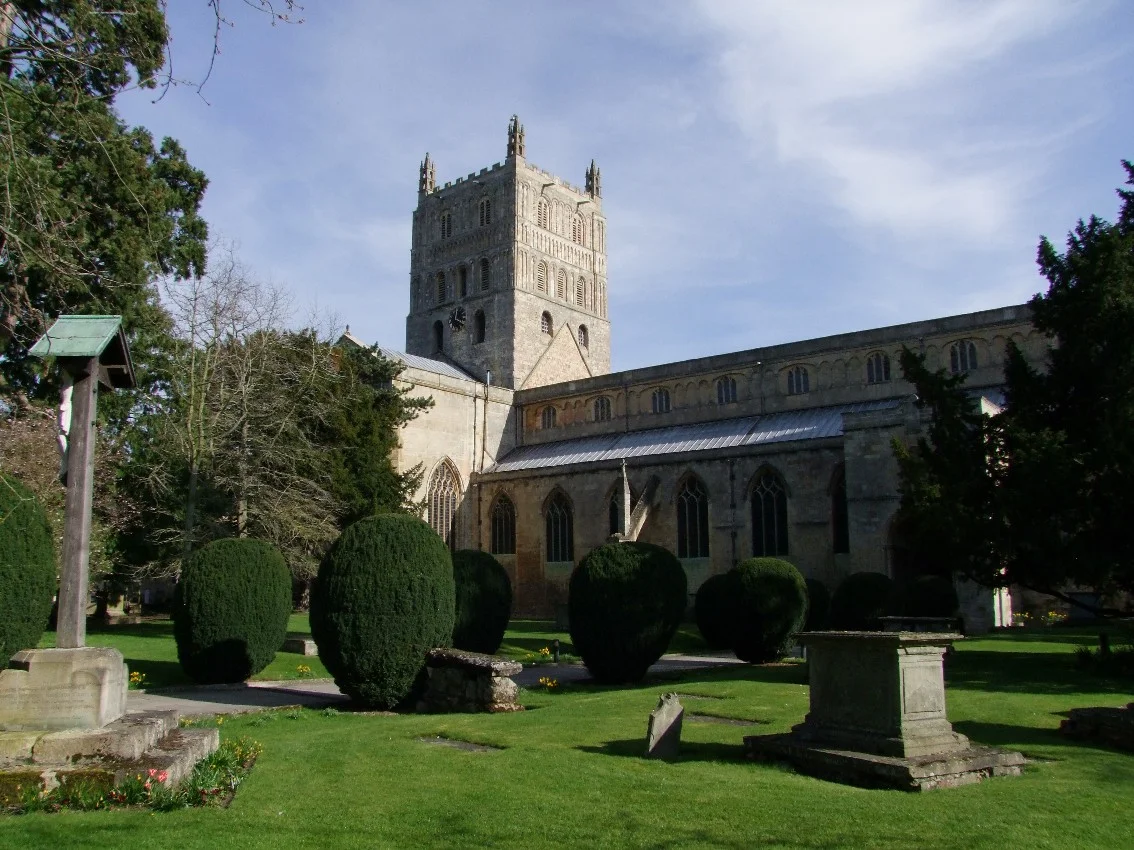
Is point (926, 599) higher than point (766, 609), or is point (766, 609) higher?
point (926, 599)

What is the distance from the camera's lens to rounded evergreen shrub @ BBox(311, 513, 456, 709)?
42.9 ft

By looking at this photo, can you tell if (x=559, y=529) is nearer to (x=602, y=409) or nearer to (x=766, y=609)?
(x=602, y=409)

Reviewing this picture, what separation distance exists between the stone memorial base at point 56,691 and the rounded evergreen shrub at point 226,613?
28.4ft

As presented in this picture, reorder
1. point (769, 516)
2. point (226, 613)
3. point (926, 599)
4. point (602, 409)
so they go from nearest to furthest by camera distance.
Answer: point (226, 613) < point (926, 599) < point (769, 516) < point (602, 409)

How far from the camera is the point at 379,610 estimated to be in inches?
516

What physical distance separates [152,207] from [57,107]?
31.7 ft

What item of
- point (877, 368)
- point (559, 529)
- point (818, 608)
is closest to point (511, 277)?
point (559, 529)

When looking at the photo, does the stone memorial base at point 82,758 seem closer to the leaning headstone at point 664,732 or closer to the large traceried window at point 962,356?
the leaning headstone at point 664,732

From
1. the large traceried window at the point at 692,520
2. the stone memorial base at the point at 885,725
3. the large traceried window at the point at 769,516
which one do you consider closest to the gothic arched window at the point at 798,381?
the large traceried window at the point at 769,516

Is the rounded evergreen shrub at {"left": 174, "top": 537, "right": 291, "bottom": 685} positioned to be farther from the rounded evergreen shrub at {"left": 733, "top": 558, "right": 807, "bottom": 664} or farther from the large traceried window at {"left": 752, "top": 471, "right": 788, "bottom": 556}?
the large traceried window at {"left": 752, "top": 471, "right": 788, "bottom": 556}

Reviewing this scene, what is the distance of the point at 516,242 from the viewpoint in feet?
153

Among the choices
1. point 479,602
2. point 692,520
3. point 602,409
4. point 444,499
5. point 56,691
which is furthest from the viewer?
point 602,409

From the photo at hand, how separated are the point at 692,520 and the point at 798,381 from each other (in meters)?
6.53

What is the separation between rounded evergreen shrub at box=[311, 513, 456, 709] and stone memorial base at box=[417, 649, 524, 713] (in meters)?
0.27
